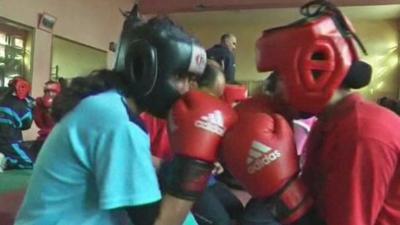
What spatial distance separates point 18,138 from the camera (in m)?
4.86

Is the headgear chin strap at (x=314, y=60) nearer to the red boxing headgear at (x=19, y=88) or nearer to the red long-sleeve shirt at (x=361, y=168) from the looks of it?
the red long-sleeve shirt at (x=361, y=168)

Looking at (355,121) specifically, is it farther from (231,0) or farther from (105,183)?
(231,0)

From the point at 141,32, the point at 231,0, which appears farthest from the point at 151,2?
the point at 141,32

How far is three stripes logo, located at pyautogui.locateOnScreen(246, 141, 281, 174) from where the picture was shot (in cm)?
96

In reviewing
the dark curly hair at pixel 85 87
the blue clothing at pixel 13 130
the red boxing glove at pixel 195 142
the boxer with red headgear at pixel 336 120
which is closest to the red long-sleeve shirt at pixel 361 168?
the boxer with red headgear at pixel 336 120

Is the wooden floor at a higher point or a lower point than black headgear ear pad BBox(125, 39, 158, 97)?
lower

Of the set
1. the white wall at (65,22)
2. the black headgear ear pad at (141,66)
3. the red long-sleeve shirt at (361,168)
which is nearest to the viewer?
the red long-sleeve shirt at (361,168)

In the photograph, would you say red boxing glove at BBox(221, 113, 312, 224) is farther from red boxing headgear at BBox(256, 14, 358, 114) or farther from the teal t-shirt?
the teal t-shirt

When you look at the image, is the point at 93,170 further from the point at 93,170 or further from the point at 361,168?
the point at 361,168

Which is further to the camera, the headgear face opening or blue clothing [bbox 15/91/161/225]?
the headgear face opening

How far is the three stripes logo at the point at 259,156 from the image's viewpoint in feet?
3.16

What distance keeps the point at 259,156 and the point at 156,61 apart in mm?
333

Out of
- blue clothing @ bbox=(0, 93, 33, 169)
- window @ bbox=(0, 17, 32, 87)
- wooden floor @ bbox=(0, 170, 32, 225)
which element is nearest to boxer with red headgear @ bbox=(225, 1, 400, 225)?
wooden floor @ bbox=(0, 170, 32, 225)

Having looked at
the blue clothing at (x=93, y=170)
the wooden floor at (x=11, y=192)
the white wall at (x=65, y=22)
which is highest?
the white wall at (x=65, y=22)
